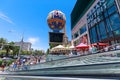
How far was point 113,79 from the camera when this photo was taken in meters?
3.07

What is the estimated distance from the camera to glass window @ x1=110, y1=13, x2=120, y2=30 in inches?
729

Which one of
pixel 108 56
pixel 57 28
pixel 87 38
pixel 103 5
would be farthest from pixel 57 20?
pixel 108 56

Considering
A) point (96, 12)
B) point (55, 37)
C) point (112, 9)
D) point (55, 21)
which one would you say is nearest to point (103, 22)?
point (96, 12)

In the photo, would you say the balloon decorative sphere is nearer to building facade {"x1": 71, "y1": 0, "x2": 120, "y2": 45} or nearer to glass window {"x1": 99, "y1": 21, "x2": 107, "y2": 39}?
building facade {"x1": 71, "y1": 0, "x2": 120, "y2": 45}

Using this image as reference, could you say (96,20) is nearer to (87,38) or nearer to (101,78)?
(87,38)

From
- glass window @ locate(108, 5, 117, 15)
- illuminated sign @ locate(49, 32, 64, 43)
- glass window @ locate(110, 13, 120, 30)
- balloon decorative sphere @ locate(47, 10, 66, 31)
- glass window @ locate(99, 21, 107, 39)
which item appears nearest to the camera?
glass window @ locate(110, 13, 120, 30)

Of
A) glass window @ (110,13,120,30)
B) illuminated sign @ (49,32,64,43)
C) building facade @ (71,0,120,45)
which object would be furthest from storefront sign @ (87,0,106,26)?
illuminated sign @ (49,32,64,43)

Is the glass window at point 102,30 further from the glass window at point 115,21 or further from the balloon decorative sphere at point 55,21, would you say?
the balloon decorative sphere at point 55,21

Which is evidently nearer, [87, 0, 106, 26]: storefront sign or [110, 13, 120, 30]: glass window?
[110, 13, 120, 30]: glass window

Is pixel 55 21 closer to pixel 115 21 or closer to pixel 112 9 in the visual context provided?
pixel 112 9

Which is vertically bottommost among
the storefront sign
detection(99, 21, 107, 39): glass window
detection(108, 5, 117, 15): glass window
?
detection(99, 21, 107, 39): glass window

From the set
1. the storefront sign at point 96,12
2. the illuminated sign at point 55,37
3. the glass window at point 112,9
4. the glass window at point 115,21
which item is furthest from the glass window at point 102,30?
the illuminated sign at point 55,37

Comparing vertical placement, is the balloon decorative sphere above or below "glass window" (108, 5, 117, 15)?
above

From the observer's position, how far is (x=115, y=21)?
1919 cm
